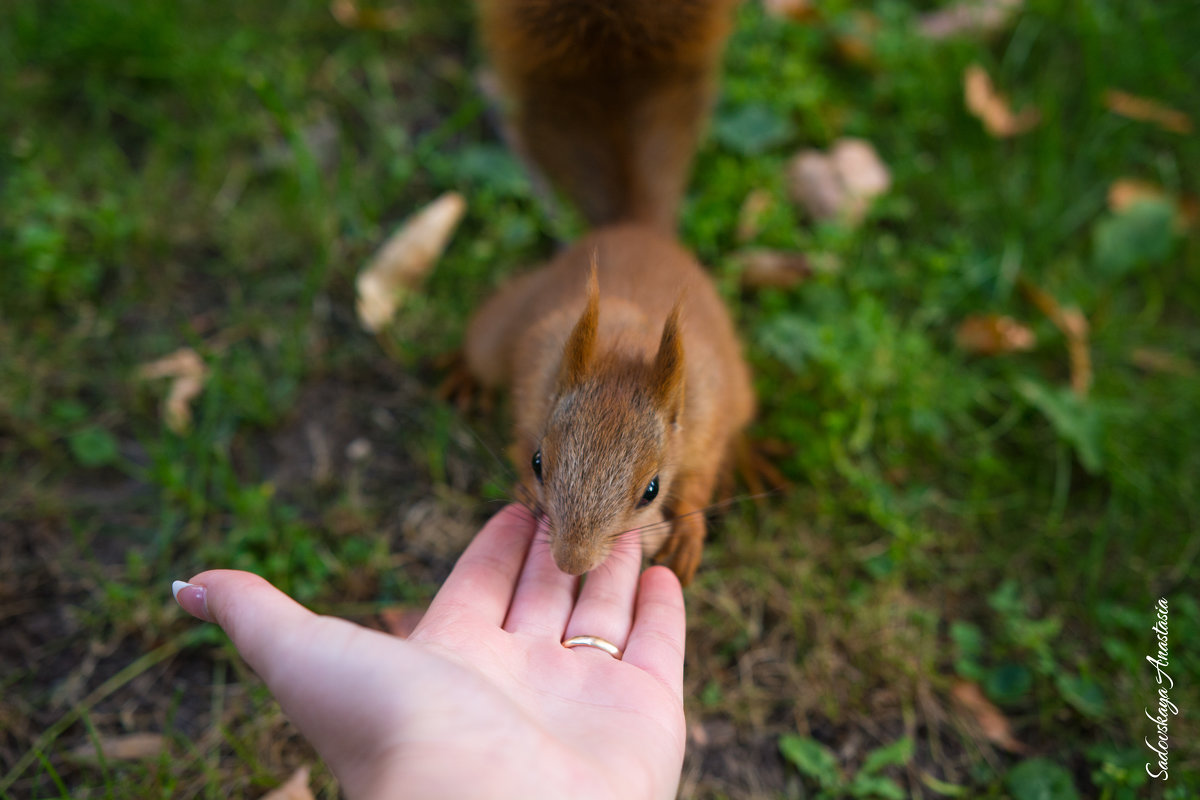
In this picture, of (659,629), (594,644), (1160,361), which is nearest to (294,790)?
(594,644)

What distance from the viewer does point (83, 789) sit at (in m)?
1.62

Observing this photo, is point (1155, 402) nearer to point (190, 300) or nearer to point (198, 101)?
point (190, 300)

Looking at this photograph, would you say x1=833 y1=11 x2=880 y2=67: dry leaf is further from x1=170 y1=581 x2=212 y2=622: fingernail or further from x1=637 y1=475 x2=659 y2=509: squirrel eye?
x1=170 y1=581 x2=212 y2=622: fingernail

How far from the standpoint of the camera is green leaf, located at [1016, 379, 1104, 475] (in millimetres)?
2174

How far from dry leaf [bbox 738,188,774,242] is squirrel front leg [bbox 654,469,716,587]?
99 cm

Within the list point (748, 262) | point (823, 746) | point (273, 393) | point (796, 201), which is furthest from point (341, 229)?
point (823, 746)

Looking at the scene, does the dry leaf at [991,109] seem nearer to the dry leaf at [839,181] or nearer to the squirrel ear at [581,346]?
the dry leaf at [839,181]

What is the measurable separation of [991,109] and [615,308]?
1.87 meters

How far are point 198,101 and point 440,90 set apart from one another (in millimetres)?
822

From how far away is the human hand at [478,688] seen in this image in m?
1.11

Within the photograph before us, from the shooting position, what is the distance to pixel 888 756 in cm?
177

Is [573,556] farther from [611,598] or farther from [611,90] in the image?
[611,90]

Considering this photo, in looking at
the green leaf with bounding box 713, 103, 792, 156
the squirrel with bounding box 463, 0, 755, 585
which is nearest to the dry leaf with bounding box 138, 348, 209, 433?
the squirrel with bounding box 463, 0, 755, 585

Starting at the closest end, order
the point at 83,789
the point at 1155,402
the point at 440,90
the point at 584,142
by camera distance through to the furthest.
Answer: the point at 83,789 < the point at 584,142 < the point at 1155,402 < the point at 440,90
